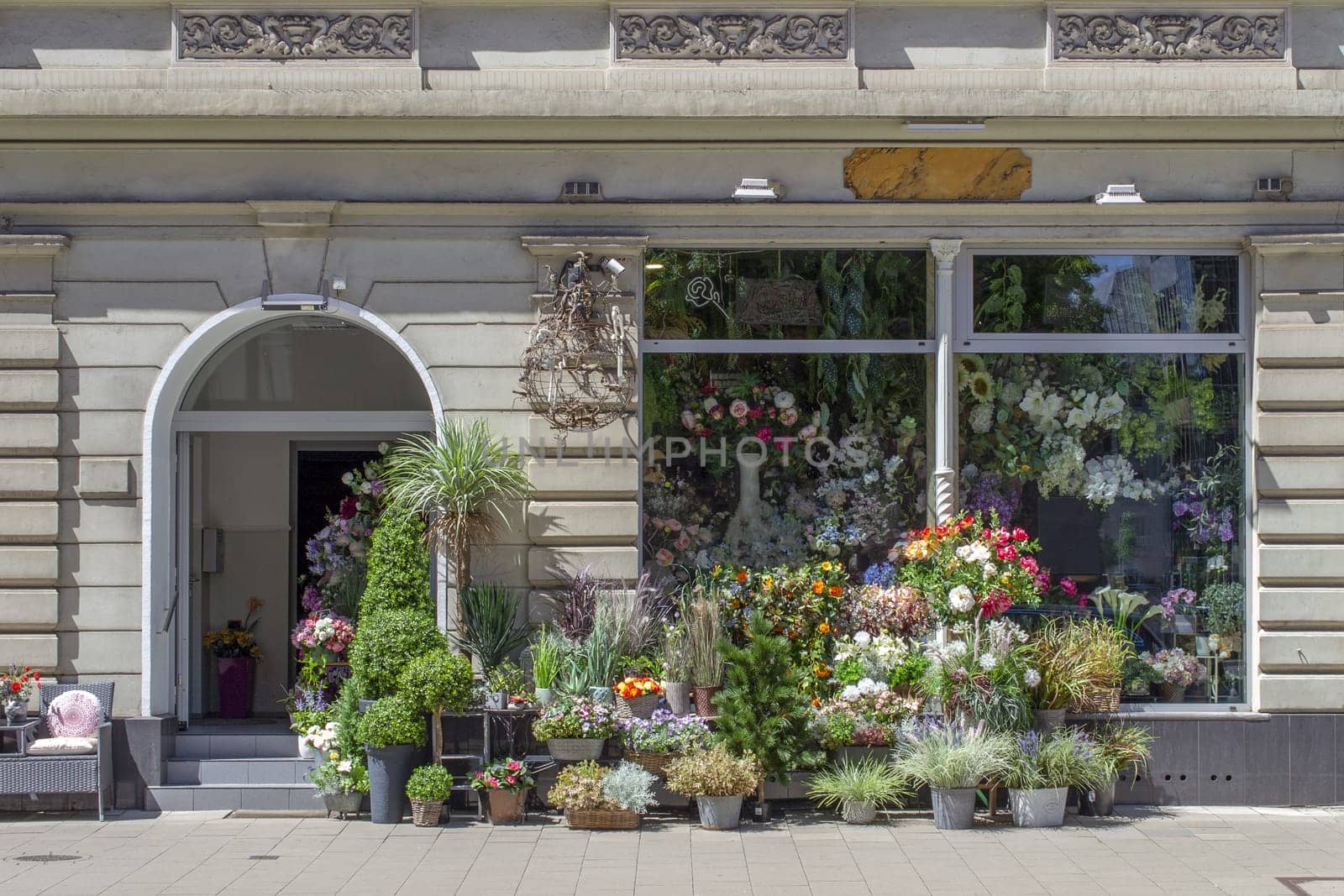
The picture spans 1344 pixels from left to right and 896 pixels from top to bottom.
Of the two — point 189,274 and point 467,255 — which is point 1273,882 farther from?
point 189,274

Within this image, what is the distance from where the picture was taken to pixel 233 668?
12.7 m

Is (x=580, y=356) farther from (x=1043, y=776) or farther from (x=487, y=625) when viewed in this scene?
(x=1043, y=776)

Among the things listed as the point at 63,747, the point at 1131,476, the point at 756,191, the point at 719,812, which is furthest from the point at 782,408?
the point at 63,747

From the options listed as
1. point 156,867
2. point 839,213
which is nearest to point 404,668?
point 156,867

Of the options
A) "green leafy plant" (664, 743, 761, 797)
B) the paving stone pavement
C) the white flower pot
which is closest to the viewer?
the paving stone pavement

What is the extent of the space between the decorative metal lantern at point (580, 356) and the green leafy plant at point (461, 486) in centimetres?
51

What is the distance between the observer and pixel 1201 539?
11375 millimetres

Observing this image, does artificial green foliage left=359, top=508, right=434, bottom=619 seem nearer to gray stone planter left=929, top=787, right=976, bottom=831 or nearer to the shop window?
the shop window

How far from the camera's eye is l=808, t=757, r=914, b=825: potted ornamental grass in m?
10.1

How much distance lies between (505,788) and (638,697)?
1.16m

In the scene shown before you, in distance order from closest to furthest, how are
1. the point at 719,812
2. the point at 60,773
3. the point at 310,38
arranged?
the point at 719,812 < the point at 60,773 < the point at 310,38

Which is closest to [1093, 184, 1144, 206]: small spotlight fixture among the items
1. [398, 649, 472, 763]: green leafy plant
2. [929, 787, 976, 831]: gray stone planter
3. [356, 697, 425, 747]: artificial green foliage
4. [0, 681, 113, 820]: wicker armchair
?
[929, 787, 976, 831]: gray stone planter

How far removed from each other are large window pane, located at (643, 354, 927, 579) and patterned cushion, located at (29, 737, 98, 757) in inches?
175

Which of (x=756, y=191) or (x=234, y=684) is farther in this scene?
(x=234, y=684)
